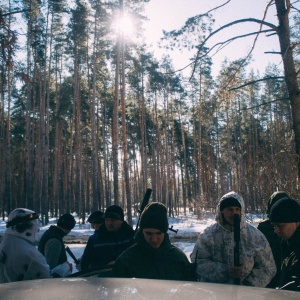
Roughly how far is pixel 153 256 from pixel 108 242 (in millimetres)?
2085

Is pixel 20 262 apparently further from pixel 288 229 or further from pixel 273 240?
pixel 273 240

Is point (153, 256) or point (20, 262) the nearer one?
point (153, 256)

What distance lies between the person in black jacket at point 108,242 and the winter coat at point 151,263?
1921 mm

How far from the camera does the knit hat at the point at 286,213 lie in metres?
3.00

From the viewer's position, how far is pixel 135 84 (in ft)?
99.5

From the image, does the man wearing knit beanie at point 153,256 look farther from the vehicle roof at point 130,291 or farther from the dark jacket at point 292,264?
the vehicle roof at point 130,291

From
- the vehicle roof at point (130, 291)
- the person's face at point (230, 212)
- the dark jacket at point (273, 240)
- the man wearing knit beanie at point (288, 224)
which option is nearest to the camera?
the vehicle roof at point (130, 291)

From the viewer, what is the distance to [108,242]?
481cm

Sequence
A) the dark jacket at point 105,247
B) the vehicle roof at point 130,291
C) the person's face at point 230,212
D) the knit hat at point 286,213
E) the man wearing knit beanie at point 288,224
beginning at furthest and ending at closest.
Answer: the dark jacket at point 105,247 → the person's face at point 230,212 → the knit hat at point 286,213 → the man wearing knit beanie at point 288,224 → the vehicle roof at point 130,291

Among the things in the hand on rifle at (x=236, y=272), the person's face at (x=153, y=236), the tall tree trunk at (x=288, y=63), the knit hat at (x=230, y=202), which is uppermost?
the tall tree trunk at (x=288, y=63)

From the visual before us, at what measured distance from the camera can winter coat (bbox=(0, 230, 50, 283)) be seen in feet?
9.73

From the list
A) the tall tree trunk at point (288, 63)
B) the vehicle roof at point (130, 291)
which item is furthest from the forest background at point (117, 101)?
the vehicle roof at point (130, 291)

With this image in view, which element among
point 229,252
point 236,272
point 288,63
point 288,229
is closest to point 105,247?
point 229,252

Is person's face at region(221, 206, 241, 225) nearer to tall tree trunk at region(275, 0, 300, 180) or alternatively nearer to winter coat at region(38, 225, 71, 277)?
winter coat at region(38, 225, 71, 277)
